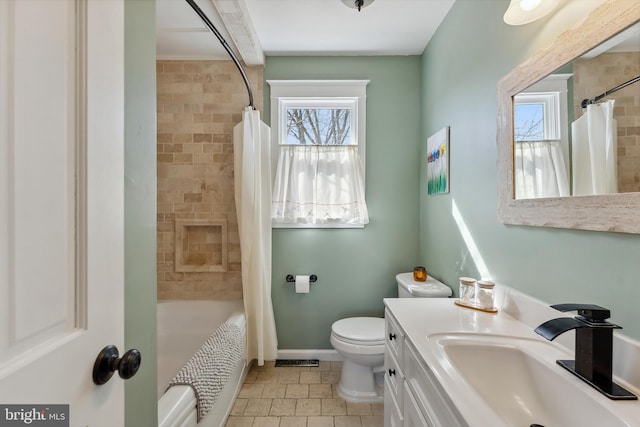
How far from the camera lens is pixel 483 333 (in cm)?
107

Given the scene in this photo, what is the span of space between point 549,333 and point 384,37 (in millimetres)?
2214

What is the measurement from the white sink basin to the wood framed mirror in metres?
0.43

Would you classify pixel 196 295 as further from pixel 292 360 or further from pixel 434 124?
pixel 434 124

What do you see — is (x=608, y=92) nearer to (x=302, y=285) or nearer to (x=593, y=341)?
(x=593, y=341)

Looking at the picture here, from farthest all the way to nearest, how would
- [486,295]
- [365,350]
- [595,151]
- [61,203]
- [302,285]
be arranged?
[302,285] < [365,350] < [486,295] < [595,151] < [61,203]

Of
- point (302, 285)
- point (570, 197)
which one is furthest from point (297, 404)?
point (570, 197)

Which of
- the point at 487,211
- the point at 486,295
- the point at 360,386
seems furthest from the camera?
the point at 360,386

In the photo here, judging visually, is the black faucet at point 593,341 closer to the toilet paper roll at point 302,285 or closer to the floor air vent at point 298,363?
the toilet paper roll at point 302,285

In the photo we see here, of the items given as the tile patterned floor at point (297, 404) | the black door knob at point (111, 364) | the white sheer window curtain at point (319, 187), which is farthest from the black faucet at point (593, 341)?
the white sheer window curtain at point (319, 187)

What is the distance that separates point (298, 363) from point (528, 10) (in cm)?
259

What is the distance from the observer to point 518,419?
2.80 ft

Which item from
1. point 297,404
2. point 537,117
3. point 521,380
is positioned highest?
point 537,117

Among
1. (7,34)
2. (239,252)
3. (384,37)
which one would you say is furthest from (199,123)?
(7,34)

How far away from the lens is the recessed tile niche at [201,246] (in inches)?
97.3
